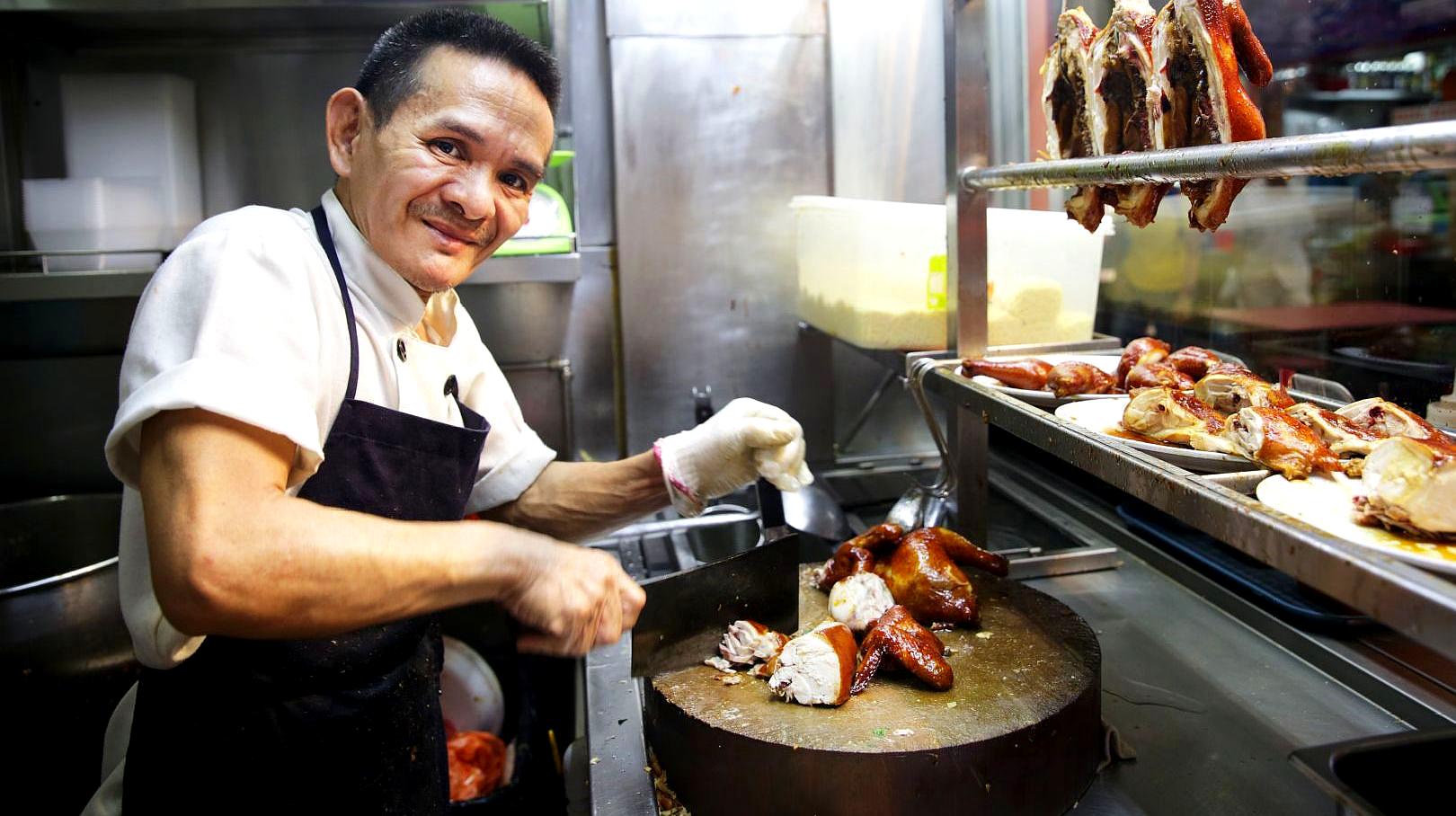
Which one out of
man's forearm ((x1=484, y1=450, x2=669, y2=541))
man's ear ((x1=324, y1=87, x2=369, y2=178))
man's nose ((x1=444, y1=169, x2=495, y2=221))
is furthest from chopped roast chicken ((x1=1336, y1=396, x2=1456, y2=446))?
man's ear ((x1=324, y1=87, x2=369, y2=178))

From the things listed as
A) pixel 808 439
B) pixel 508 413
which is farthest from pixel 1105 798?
pixel 808 439

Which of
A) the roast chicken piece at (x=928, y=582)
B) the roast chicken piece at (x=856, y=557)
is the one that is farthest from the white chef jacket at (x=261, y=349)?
the roast chicken piece at (x=928, y=582)

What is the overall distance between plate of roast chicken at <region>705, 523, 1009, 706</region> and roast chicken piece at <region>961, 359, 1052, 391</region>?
0.33 metres

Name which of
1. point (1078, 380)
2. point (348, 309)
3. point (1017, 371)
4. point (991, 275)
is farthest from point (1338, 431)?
point (348, 309)

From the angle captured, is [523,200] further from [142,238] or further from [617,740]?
[142,238]

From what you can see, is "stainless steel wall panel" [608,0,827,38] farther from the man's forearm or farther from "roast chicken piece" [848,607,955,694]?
"roast chicken piece" [848,607,955,694]

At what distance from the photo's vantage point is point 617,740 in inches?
65.9

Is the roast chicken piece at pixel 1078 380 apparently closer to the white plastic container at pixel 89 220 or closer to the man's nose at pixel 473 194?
the man's nose at pixel 473 194

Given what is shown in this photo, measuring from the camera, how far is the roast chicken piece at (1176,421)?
51.3 inches

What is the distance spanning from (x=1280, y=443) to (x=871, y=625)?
2.44 ft

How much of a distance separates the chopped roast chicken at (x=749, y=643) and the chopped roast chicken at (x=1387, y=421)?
3.03 feet

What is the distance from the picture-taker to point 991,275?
7.89 feet

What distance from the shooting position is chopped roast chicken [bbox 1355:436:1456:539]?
3.07 ft

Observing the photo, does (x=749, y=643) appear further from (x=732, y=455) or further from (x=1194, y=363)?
(x=1194, y=363)
